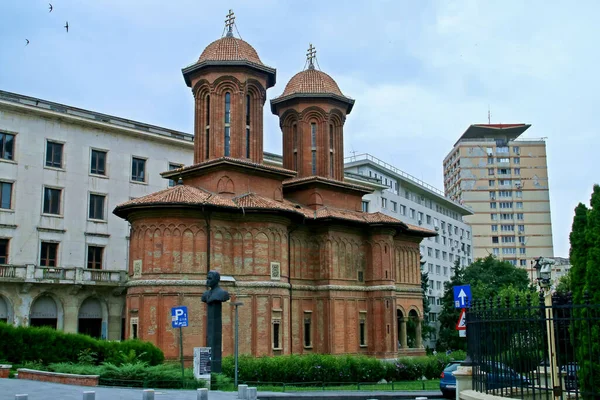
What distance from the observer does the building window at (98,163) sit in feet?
134

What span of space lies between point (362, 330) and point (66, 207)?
18720 mm

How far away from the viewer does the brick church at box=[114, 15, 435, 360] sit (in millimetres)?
30688

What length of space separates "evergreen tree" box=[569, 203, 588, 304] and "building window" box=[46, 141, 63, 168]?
33.9 meters

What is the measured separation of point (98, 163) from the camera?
4125 centimetres

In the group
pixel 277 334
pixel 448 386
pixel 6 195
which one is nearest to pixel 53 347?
pixel 277 334

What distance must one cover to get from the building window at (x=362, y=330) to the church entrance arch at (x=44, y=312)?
17.1 meters

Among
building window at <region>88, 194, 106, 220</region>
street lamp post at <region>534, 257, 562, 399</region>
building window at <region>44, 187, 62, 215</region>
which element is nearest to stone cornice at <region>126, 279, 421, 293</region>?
building window at <region>44, 187, 62, 215</region>

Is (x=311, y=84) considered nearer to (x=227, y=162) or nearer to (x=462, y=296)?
(x=227, y=162)

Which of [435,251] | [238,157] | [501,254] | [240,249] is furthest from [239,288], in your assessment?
[501,254]

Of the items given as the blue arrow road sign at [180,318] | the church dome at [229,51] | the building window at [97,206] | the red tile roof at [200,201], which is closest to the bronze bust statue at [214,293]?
the blue arrow road sign at [180,318]

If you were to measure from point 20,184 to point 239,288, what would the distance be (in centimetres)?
1491

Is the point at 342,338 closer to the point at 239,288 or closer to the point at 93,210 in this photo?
the point at 239,288

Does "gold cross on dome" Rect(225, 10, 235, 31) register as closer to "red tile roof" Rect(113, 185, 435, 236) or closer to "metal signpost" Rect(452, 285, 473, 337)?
"red tile roof" Rect(113, 185, 435, 236)

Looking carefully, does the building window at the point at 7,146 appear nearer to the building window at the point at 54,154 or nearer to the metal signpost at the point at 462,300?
the building window at the point at 54,154
